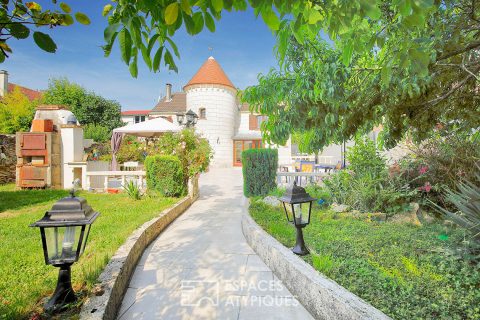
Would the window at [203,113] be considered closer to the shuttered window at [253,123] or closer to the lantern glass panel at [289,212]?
the shuttered window at [253,123]

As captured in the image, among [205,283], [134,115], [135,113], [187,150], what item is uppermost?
[135,113]

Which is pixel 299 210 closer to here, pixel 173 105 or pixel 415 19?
pixel 415 19

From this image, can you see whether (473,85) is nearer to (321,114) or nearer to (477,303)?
(321,114)

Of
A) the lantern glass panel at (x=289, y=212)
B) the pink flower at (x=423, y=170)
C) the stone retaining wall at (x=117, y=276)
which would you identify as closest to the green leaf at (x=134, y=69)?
the stone retaining wall at (x=117, y=276)

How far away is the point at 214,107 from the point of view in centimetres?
2419

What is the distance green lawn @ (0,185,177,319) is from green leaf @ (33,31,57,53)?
210 cm

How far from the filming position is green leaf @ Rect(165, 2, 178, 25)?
1.15 meters

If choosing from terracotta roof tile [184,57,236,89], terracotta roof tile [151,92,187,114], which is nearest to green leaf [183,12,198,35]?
terracotta roof tile [184,57,236,89]

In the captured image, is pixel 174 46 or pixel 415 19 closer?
pixel 415 19

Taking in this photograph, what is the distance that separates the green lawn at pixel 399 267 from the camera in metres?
2.23

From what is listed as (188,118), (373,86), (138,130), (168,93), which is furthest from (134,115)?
(373,86)

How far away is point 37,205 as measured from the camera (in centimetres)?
739

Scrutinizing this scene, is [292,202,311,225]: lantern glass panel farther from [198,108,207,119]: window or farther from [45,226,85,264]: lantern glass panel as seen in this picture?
[198,108,207,119]: window

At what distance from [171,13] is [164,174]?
7295 mm
